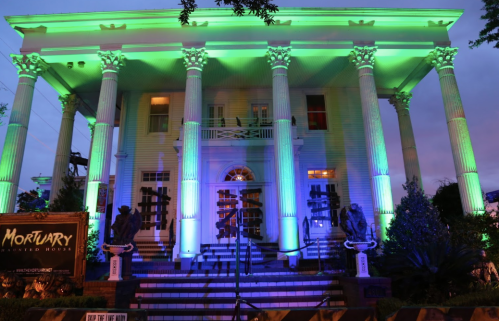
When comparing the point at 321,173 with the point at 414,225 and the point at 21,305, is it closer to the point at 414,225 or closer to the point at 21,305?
the point at 414,225

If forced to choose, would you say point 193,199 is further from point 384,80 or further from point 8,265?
point 384,80

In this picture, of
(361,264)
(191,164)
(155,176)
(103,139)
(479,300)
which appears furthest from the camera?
(155,176)

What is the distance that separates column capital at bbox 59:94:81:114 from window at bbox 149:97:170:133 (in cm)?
427

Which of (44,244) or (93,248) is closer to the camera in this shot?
(44,244)

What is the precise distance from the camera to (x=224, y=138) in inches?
638

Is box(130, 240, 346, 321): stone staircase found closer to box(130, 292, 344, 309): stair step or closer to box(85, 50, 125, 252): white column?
box(130, 292, 344, 309): stair step

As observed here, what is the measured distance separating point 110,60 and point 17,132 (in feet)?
16.0

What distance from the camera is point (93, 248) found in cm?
1259

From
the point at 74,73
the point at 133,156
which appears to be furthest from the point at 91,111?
the point at 133,156

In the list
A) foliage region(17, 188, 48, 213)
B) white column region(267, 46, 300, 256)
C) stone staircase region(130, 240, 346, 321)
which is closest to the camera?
stone staircase region(130, 240, 346, 321)

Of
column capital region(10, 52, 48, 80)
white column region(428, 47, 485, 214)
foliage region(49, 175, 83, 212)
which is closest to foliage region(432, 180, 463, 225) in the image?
white column region(428, 47, 485, 214)

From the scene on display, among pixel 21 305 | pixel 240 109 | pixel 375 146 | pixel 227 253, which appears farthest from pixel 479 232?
pixel 21 305

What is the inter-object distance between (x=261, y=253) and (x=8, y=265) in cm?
866

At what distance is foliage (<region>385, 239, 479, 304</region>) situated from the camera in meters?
7.12
